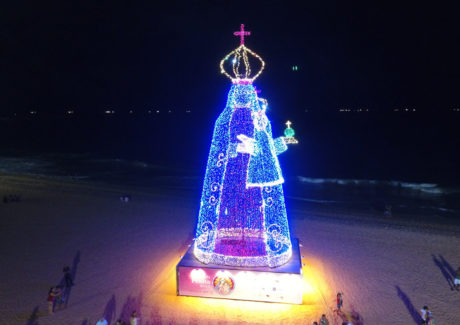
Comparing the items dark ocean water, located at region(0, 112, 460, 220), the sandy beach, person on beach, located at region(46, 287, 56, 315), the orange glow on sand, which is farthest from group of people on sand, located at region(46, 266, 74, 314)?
dark ocean water, located at region(0, 112, 460, 220)

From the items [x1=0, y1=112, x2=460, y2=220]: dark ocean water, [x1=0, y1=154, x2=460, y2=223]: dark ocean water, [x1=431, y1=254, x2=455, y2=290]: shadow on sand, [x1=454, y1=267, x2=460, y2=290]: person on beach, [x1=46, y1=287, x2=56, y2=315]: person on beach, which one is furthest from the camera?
[x1=0, y1=112, x2=460, y2=220]: dark ocean water

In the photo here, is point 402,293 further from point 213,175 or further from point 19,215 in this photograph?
point 19,215

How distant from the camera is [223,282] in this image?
11.1m

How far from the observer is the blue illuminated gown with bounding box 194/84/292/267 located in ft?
34.7

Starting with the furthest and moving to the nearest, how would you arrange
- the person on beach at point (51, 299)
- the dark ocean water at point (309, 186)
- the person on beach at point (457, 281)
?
the dark ocean water at point (309, 186), the person on beach at point (457, 281), the person on beach at point (51, 299)

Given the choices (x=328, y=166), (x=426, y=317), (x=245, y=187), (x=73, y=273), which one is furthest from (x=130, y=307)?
(x=328, y=166)

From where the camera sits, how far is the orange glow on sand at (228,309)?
10.5 metres

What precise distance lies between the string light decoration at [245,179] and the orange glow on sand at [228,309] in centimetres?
127

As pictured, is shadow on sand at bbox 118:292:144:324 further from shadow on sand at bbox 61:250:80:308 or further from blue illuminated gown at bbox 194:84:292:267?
blue illuminated gown at bbox 194:84:292:267

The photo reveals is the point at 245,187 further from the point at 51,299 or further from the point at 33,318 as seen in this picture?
the point at 33,318

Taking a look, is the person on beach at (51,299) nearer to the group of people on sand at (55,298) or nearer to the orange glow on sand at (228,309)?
the group of people on sand at (55,298)

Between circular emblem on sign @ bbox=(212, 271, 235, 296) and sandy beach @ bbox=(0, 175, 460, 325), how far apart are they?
17.5 inches

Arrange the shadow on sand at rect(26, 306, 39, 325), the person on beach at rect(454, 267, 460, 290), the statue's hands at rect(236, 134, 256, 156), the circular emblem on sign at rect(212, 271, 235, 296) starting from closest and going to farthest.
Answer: the statue's hands at rect(236, 134, 256, 156) → the shadow on sand at rect(26, 306, 39, 325) → the circular emblem on sign at rect(212, 271, 235, 296) → the person on beach at rect(454, 267, 460, 290)

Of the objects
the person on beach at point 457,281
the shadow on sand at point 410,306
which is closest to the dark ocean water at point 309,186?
the person on beach at point 457,281
